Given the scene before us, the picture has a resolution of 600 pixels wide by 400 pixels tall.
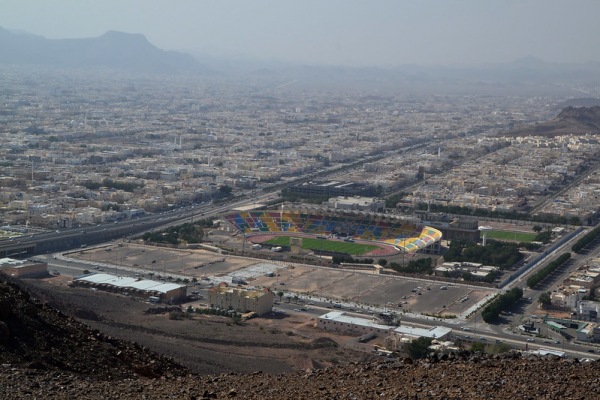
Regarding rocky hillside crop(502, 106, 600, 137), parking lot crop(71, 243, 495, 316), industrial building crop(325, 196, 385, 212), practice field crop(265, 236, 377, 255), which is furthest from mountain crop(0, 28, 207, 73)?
parking lot crop(71, 243, 495, 316)

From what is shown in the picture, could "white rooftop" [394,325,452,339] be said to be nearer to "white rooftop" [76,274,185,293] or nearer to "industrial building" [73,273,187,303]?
"industrial building" [73,273,187,303]

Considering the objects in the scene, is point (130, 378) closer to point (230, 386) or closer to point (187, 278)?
point (230, 386)

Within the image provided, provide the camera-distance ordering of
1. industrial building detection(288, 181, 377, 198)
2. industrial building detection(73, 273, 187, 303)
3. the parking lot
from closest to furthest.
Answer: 1. industrial building detection(73, 273, 187, 303)
2. the parking lot
3. industrial building detection(288, 181, 377, 198)

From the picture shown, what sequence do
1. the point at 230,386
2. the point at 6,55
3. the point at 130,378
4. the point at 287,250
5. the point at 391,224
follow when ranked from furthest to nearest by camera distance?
the point at 6,55
the point at 391,224
the point at 287,250
the point at 130,378
the point at 230,386

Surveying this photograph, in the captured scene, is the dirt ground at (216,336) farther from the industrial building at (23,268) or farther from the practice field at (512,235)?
the practice field at (512,235)

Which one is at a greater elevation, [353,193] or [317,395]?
[317,395]

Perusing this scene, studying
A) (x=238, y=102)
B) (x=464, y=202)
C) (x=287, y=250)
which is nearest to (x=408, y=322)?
(x=287, y=250)

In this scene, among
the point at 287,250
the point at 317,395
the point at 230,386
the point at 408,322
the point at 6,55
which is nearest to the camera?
the point at 317,395
